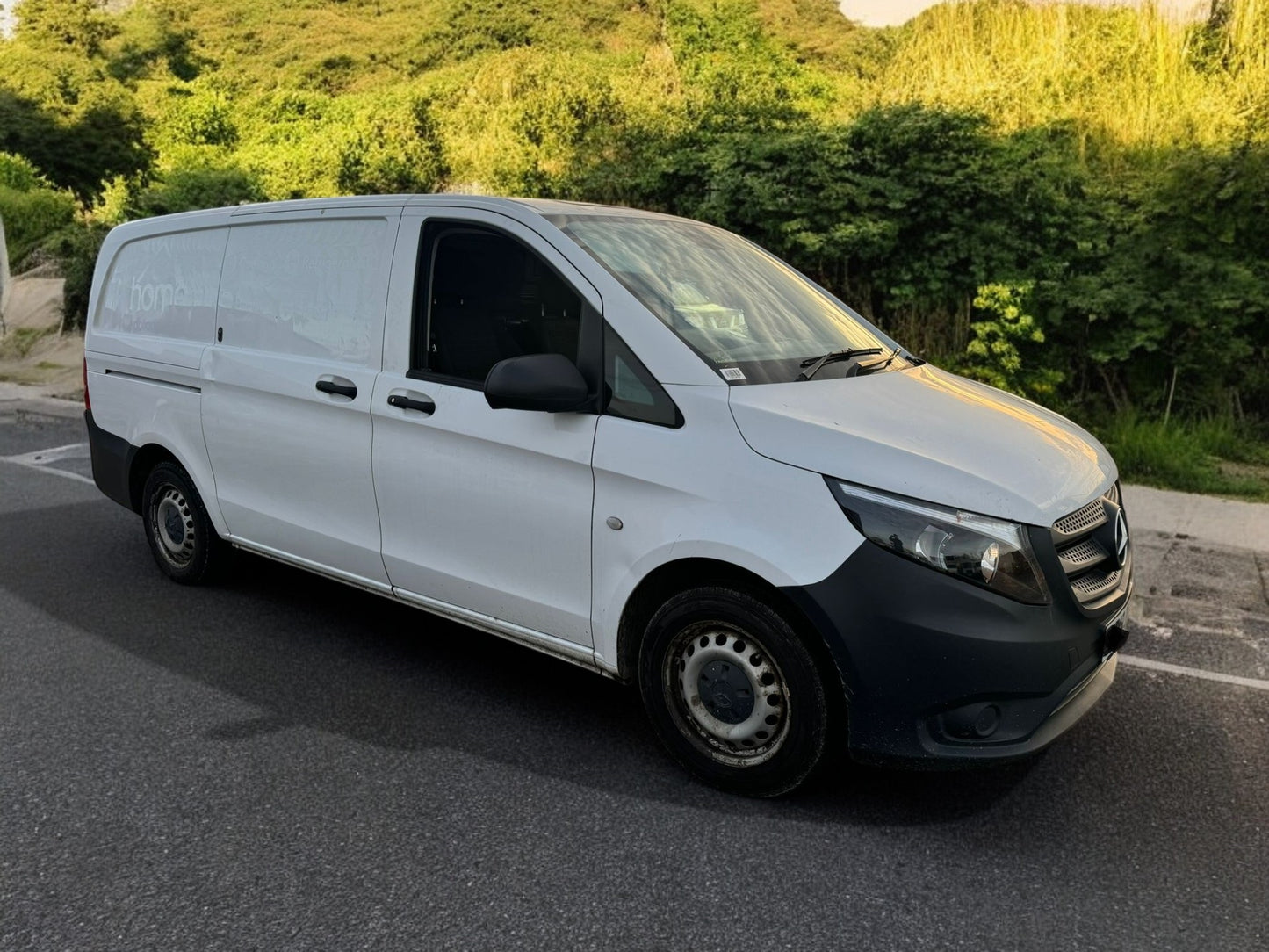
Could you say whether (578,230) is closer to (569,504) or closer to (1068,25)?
(569,504)

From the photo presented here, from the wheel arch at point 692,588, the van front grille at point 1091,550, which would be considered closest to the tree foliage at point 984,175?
the van front grille at point 1091,550

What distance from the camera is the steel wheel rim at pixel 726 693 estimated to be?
3.48m

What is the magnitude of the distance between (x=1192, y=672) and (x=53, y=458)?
8.69m

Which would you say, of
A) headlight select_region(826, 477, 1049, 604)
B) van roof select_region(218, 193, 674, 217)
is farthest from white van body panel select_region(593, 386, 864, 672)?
van roof select_region(218, 193, 674, 217)

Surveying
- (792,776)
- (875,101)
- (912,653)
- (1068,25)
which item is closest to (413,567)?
(792,776)

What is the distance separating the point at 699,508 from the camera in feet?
11.4

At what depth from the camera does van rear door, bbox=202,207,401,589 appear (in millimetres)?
4508

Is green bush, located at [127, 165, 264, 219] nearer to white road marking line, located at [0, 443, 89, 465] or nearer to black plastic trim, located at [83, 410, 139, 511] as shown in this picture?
white road marking line, located at [0, 443, 89, 465]

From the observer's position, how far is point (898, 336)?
9656mm

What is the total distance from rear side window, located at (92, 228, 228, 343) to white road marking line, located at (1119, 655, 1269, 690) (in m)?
4.54

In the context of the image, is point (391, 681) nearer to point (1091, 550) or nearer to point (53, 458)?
point (1091, 550)

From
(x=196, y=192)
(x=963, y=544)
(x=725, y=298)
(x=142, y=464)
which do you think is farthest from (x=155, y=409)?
(x=196, y=192)

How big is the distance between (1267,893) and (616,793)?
6.31 ft

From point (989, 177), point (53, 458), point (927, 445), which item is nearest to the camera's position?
point (927, 445)
